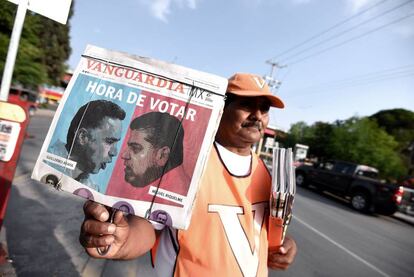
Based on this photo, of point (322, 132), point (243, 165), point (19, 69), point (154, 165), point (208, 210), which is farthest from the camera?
point (322, 132)

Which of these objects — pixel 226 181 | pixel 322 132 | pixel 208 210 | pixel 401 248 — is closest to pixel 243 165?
pixel 226 181

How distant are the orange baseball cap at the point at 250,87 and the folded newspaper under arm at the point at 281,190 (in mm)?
276

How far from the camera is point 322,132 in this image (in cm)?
2839

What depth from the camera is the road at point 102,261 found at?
2.91 m

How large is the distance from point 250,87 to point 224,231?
666 millimetres

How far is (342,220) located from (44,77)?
77.2ft

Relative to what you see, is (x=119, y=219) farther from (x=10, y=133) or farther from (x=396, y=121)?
(x=396, y=121)

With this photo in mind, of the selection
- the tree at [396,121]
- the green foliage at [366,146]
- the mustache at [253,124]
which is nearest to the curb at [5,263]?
the mustache at [253,124]

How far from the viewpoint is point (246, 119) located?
141 cm

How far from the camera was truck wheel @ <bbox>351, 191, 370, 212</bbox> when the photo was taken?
1121cm

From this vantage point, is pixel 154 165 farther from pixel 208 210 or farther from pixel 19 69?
pixel 19 69

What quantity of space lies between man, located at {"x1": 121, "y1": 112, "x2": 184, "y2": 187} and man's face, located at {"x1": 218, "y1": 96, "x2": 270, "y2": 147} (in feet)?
1.87

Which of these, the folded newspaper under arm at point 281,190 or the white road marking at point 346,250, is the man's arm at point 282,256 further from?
the white road marking at point 346,250

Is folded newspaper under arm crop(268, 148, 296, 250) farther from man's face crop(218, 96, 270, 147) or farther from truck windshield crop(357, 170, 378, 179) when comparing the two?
truck windshield crop(357, 170, 378, 179)
